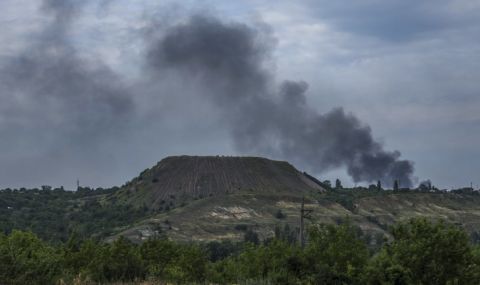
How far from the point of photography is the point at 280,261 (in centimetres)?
4062

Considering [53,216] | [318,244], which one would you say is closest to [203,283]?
[318,244]

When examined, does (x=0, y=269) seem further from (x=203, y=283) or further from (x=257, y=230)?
(x=257, y=230)

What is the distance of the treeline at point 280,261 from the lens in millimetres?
32594

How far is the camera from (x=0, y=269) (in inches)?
1320

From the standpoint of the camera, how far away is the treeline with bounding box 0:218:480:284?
32594 millimetres

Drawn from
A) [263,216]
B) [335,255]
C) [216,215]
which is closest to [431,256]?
[335,255]

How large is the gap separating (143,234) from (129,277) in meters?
101

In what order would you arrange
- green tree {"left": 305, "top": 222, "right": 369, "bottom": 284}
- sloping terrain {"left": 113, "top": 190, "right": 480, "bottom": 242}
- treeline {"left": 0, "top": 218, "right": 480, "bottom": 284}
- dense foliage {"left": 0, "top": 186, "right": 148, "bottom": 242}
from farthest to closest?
dense foliage {"left": 0, "top": 186, "right": 148, "bottom": 242} → sloping terrain {"left": 113, "top": 190, "right": 480, "bottom": 242} → green tree {"left": 305, "top": 222, "right": 369, "bottom": 284} → treeline {"left": 0, "top": 218, "right": 480, "bottom": 284}

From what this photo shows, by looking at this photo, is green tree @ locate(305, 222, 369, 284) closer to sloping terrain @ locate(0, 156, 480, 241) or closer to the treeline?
the treeline

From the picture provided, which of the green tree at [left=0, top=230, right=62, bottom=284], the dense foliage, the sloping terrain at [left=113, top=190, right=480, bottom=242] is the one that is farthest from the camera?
Result: the dense foliage

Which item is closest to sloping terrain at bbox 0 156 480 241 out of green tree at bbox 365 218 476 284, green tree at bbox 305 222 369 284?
green tree at bbox 305 222 369 284

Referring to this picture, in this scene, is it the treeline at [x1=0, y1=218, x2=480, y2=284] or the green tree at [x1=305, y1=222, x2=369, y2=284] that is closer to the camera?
the treeline at [x1=0, y1=218, x2=480, y2=284]

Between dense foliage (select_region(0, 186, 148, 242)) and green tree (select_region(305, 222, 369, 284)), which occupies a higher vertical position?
dense foliage (select_region(0, 186, 148, 242))

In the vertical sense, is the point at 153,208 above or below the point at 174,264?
above
